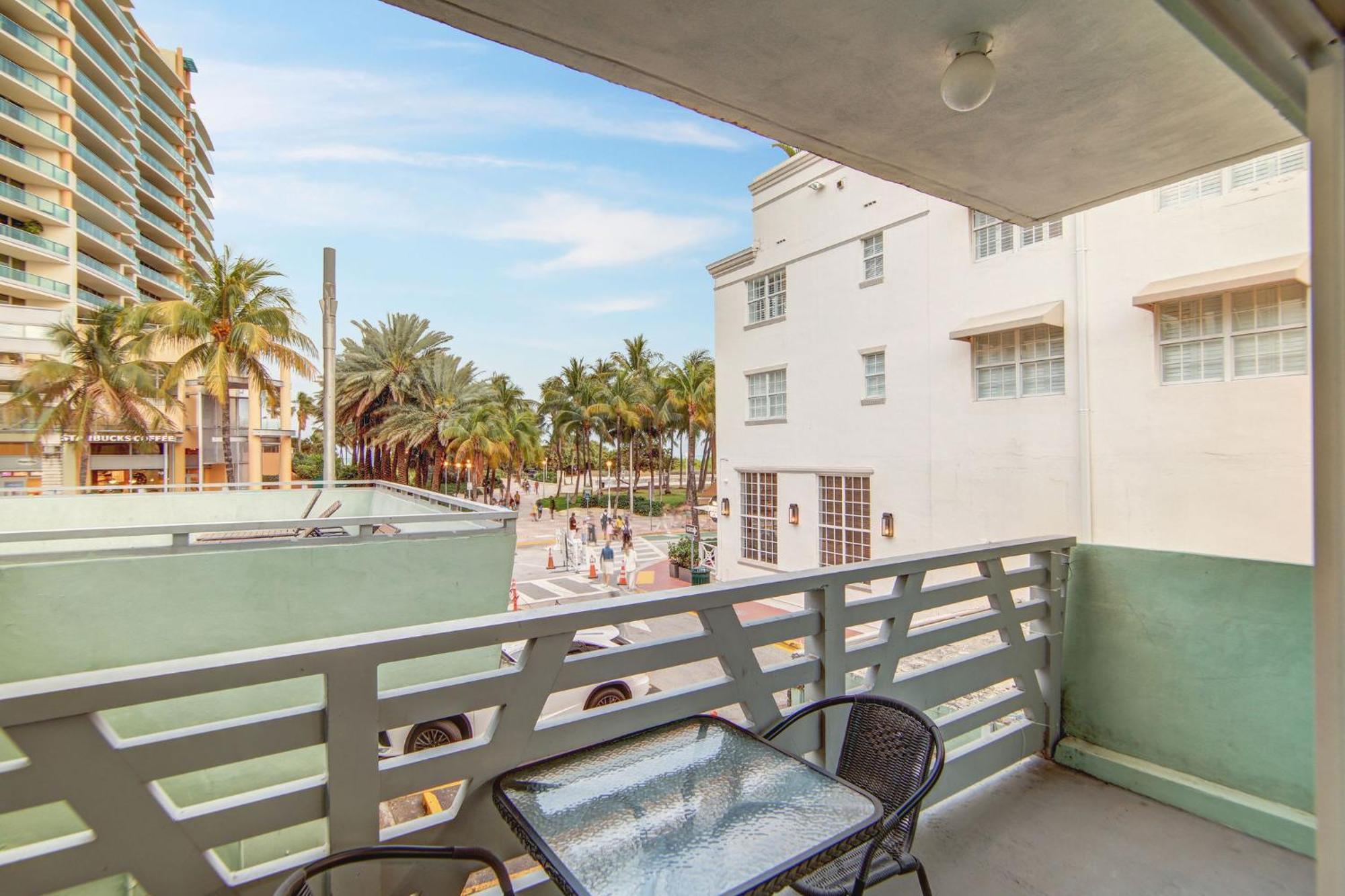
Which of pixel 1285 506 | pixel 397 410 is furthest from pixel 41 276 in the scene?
pixel 1285 506

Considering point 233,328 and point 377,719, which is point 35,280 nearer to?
point 233,328

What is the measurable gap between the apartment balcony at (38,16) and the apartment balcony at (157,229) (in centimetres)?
899

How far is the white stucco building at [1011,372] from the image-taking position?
7340 millimetres

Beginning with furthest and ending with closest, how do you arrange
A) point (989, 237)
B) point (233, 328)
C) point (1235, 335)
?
point (233, 328) < point (989, 237) < point (1235, 335)

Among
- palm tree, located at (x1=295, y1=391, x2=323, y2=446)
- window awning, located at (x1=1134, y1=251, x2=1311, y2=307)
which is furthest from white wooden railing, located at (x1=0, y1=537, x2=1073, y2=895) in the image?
palm tree, located at (x1=295, y1=391, x2=323, y2=446)

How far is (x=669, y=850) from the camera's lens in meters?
1.30

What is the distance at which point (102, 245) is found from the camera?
1230 inches

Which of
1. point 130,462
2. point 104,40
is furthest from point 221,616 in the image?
point 104,40

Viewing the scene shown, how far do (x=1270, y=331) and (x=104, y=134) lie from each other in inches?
1861

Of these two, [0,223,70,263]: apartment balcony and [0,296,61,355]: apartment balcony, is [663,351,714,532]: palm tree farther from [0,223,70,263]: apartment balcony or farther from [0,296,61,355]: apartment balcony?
[0,223,70,263]: apartment balcony

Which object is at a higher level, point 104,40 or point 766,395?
point 104,40

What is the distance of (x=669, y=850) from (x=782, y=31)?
7.24 ft

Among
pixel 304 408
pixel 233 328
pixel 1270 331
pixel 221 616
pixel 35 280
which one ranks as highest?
pixel 35 280

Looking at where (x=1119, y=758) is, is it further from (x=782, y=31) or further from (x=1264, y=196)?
(x=1264, y=196)
